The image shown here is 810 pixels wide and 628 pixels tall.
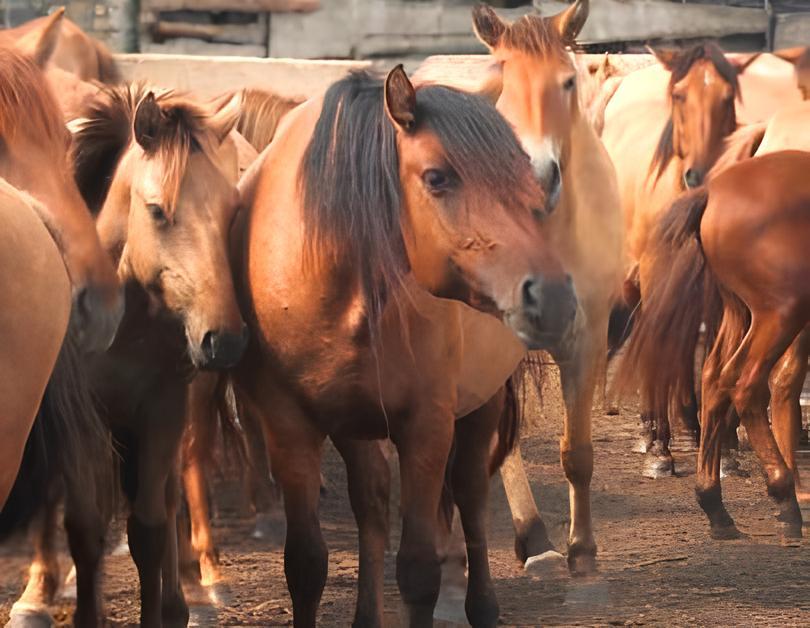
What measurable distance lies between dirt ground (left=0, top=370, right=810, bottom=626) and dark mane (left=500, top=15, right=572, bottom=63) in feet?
6.78

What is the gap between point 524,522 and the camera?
23.5ft

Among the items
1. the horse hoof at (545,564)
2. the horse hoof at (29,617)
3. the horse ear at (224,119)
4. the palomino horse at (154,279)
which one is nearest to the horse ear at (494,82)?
the horse ear at (224,119)

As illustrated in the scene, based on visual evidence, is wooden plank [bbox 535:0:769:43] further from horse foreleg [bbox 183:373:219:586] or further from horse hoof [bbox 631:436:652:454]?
horse foreleg [bbox 183:373:219:586]

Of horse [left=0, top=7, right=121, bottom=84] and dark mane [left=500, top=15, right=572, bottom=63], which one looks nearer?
dark mane [left=500, top=15, right=572, bottom=63]

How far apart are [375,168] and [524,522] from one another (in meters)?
2.65

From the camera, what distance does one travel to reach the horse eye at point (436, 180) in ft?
15.6

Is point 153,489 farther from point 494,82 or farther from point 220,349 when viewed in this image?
point 494,82

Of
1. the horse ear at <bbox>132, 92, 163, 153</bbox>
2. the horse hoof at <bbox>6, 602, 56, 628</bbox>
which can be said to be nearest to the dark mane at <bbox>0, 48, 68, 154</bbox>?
the horse ear at <bbox>132, 92, 163, 153</bbox>

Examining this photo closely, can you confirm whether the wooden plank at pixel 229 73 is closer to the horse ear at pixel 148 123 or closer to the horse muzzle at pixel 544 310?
the horse ear at pixel 148 123

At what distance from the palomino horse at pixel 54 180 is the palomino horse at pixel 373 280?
1.66ft

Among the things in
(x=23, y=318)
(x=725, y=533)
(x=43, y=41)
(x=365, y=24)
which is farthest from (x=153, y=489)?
(x=365, y=24)

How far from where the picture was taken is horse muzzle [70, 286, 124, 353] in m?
4.73

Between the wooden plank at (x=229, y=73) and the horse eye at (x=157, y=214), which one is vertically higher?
the horse eye at (x=157, y=214)

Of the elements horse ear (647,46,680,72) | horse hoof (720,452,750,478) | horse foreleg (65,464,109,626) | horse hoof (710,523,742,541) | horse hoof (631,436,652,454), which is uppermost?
horse ear (647,46,680,72)
